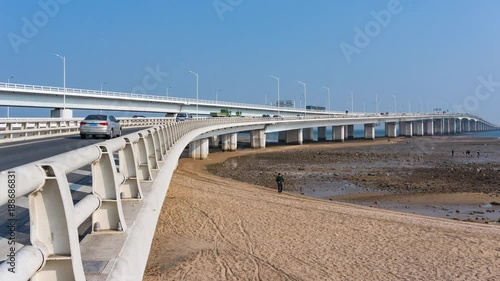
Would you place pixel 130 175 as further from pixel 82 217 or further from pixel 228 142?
pixel 228 142

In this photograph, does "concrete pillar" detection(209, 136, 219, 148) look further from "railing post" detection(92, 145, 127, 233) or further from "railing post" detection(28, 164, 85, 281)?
"railing post" detection(28, 164, 85, 281)

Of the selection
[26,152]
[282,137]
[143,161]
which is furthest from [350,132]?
[143,161]

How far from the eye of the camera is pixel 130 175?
6969 millimetres

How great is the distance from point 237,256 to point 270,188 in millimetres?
18493

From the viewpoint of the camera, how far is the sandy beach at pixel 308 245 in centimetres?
1153

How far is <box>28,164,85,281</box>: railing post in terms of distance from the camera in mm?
2789

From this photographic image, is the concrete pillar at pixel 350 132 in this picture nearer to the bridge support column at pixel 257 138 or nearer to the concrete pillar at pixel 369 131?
the concrete pillar at pixel 369 131

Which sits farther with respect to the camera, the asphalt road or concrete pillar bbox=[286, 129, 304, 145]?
concrete pillar bbox=[286, 129, 304, 145]

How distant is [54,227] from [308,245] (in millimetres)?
11829

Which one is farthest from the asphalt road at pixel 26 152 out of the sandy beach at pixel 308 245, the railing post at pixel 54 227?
the railing post at pixel 54 227

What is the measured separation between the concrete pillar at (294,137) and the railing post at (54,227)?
88185 millimetres

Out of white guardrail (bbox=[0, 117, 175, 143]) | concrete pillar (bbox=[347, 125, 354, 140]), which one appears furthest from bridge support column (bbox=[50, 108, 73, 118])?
concrete pillar (bbox=[347, 125, 354, 140])

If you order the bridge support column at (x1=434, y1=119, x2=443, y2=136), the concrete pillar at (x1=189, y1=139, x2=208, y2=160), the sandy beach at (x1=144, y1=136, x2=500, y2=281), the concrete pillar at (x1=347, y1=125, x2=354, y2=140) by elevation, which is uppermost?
the bridge support column at (x1=434, y1=119, x2=443, y2=136)

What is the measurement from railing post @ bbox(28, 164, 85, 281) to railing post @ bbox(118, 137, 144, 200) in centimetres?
378
